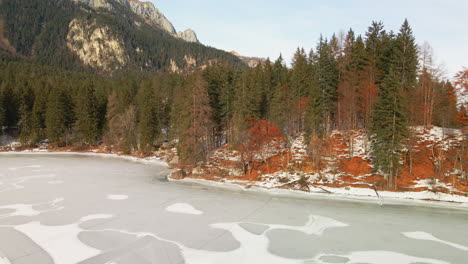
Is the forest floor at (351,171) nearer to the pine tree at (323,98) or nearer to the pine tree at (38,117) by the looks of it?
the pine tree at (323,98)

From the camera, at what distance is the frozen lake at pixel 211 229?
12.8 metres

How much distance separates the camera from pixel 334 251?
1343 cm

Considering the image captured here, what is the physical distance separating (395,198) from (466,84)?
1369 centimetres

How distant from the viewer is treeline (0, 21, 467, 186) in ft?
103

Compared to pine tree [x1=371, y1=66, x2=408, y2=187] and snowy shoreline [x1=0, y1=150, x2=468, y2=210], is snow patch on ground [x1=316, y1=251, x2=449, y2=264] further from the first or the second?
pine tree [x1=371, y1=66, x2=408, y2=187]

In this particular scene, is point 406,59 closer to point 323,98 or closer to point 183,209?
point 323,98

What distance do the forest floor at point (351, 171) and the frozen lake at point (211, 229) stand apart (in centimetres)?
371

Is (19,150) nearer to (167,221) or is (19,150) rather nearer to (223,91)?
(223,91)

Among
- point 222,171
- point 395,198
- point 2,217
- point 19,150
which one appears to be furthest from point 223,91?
point 19,150

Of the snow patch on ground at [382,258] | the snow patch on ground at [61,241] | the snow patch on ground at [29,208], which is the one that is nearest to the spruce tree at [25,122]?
the snow patch on ground at [29,208]

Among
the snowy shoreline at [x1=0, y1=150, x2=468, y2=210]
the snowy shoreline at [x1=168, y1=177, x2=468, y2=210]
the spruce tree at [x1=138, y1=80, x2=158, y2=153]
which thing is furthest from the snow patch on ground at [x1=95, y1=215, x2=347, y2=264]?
the spruce tree at [x1=138, y1=80, x2=158, y2=153]

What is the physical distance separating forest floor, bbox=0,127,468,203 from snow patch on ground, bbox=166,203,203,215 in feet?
31.2

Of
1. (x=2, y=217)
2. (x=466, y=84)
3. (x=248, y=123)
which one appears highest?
(x=466, y=84)

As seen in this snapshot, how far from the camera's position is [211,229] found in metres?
16.4
